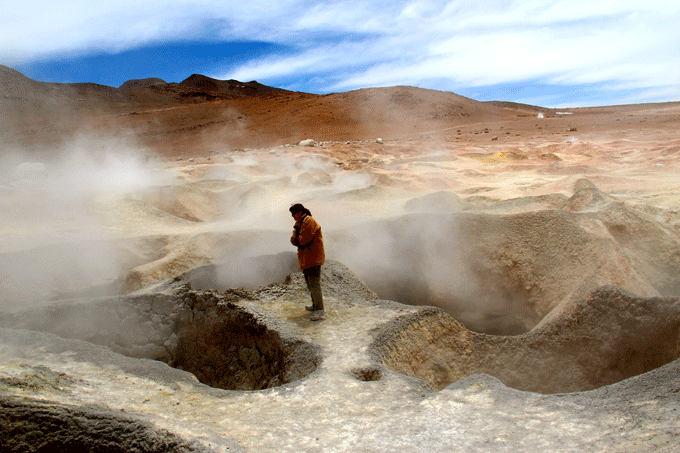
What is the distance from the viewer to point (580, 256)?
5.67 m

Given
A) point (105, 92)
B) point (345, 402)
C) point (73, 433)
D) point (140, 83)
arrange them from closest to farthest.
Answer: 1. point (73, 433)
2. point (345, 402)
3. point (105, 92)
4. point (140, 83)

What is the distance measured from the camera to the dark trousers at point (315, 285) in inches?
157

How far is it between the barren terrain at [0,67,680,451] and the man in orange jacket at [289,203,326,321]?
20cm

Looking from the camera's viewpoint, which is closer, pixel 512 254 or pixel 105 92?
pixel 512 254

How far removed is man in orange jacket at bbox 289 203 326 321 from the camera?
3.98 metres

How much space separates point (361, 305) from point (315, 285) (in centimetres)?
55

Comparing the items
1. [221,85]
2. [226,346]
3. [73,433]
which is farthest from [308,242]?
[221,85]

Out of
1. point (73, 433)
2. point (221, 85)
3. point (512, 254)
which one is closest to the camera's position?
point (73, 433)

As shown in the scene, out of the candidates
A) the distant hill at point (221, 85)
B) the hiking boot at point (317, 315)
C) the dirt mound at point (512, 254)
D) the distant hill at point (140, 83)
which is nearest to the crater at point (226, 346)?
the hiking boot at point (317, 315)

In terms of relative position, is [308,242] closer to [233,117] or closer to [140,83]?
[233,117]

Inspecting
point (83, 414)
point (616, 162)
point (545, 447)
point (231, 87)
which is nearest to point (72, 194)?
point (83, 414)

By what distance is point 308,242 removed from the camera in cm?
399

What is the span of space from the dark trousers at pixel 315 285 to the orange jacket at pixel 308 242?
48 millimetres

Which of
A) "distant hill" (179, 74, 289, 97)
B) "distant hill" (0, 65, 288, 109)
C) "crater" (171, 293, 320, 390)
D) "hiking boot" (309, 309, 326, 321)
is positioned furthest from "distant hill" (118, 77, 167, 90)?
"hiking boot" (309, 309, 326, 321)
